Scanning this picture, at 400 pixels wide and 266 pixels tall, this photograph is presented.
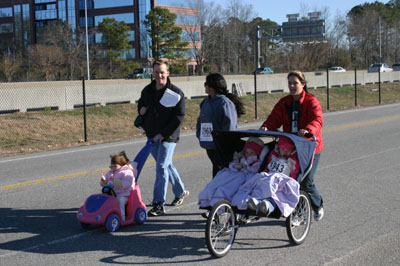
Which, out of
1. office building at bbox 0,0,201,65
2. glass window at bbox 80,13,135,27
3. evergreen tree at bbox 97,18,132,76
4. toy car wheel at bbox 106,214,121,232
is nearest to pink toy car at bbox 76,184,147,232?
toy car wheel at bbox 106,214,121,232

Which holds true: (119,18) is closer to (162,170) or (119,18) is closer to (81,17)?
(81,17)

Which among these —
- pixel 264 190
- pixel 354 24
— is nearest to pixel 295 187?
pixel 264 190

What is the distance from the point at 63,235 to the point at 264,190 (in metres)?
2.55

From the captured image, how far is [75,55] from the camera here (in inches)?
2260

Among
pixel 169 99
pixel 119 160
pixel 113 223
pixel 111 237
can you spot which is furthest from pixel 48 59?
pixel 111 237

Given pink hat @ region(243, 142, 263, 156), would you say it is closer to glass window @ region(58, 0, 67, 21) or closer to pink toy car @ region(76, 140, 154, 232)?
pink toy car @ region(76, 140, 154, 232)

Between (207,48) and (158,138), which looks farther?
(207,48)

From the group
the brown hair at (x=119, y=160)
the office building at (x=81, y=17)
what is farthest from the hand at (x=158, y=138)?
the office building at (x=81, y=17)

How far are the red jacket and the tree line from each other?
4060 cm

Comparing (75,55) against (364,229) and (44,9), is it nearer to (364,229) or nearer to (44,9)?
(44,9)

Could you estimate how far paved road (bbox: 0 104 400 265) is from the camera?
5.51 meters

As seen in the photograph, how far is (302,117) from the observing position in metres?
6.30

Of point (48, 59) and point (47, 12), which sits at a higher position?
point (47, 12)

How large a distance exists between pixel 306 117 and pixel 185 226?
203 cm
